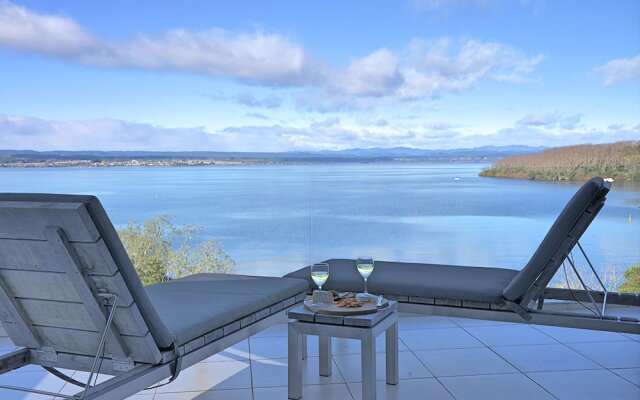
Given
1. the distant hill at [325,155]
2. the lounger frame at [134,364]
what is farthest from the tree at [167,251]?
the lounger frame at [134,364]

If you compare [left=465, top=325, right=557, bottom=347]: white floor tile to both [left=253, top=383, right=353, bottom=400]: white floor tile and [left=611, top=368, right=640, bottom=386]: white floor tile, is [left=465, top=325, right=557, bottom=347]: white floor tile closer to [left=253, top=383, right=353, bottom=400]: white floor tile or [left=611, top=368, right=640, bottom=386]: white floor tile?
[left=611, top=368, right=640, bottom=386]: white floor tile

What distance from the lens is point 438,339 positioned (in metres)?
4.14

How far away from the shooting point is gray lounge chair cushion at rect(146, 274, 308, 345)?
2.58 metres

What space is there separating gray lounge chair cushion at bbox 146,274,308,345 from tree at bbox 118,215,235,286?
7.02 ft

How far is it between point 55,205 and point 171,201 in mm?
4663

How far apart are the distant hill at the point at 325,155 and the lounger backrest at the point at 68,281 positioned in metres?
3.93

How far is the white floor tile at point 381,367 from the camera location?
3.42 metres

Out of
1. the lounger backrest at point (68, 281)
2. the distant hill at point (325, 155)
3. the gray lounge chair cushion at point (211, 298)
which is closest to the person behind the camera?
the lounger backrest at point (68, 281)

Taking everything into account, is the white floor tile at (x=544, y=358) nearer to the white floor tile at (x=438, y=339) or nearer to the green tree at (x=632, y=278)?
the white floor tile at (x=438, y=339)

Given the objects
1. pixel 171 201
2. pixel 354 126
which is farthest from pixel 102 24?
pixel 354 126

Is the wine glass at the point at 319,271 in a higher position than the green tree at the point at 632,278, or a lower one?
higher

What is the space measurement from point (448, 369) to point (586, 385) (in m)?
0.69

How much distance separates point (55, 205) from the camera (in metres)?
2.05

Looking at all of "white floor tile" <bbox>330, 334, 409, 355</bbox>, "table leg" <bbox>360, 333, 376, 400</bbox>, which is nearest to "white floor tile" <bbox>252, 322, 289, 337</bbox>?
"white floor tile" <bbox>330, 334, 409, 355</bbox>
